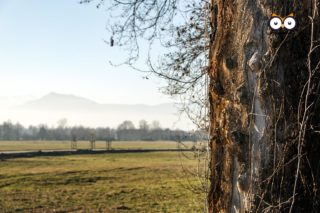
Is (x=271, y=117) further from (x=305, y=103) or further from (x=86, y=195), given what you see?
(x=86, y=195)

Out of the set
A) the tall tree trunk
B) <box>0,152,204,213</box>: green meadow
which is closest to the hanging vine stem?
the tall tree trunk

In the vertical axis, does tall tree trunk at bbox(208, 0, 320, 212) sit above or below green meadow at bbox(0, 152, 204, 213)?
above

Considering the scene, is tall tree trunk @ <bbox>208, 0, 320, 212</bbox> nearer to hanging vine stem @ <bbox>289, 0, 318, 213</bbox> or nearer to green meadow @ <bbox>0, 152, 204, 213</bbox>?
hanging vine stem @ <bbox>289, 0, 318, 213</bbox>

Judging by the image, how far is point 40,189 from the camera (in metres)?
23.3

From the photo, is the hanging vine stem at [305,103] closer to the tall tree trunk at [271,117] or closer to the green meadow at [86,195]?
the tall tree trunk at [271,117]

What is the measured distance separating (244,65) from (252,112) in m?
0.29

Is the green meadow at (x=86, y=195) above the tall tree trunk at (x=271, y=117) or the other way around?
the other way around

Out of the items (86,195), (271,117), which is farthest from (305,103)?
(86,195)

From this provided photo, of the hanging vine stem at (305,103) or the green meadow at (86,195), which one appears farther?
the green meadow at (86,195)

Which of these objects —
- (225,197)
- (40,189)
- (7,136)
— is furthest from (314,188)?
(7,136)

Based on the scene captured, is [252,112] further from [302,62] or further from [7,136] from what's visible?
[7,136]

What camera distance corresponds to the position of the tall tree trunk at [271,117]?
8.75 feet

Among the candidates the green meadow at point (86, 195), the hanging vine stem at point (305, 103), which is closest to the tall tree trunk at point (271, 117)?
the hanging vine stem at point (305, 103)

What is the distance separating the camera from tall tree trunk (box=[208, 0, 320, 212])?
2.67m
